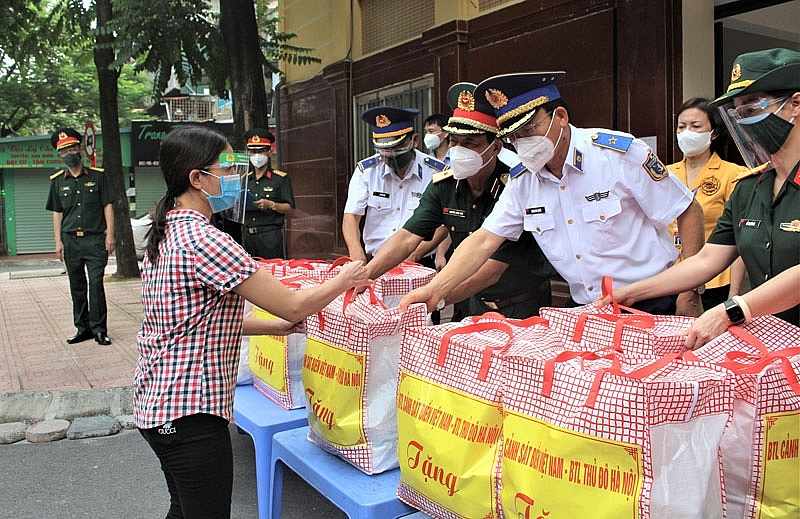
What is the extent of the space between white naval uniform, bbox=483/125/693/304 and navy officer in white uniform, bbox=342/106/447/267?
1.37 meters

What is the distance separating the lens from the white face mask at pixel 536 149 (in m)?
2.49

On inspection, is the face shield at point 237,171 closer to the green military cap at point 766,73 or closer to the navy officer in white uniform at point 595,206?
the navy officer in white uniform at point 595,206

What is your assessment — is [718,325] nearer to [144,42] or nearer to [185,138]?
[185,138]

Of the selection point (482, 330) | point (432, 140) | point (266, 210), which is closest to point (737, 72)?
point (482, 330)

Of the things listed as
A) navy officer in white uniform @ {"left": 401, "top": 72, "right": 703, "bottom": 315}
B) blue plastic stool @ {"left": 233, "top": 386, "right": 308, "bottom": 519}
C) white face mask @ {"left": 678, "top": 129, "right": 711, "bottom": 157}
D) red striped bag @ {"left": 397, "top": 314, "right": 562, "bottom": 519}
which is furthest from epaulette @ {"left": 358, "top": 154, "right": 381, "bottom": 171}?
red striped bag @ {"left": 397, "top": 314, "right": 562, "bottom": 519}

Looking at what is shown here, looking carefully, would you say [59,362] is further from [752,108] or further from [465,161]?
[752,108]

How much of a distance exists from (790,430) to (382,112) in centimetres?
302

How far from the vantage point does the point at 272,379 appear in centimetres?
293

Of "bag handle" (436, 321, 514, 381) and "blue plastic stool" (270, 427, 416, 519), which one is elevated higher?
"bag handle" (436, 321, 514, 381)

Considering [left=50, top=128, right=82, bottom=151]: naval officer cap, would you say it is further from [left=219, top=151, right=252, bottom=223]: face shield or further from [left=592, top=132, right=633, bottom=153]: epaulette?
[left=592, top=132, right=633, bottom=153]: epaulette

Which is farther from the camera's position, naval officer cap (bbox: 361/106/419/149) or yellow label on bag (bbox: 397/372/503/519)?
naval officer cap (bbox: 361/106/419/149)

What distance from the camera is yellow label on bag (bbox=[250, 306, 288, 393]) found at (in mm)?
2820

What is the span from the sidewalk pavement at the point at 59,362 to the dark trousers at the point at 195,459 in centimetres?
347

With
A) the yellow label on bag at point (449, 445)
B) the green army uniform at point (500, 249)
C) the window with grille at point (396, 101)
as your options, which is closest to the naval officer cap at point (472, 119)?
the green army uniform at point (500, 249)
